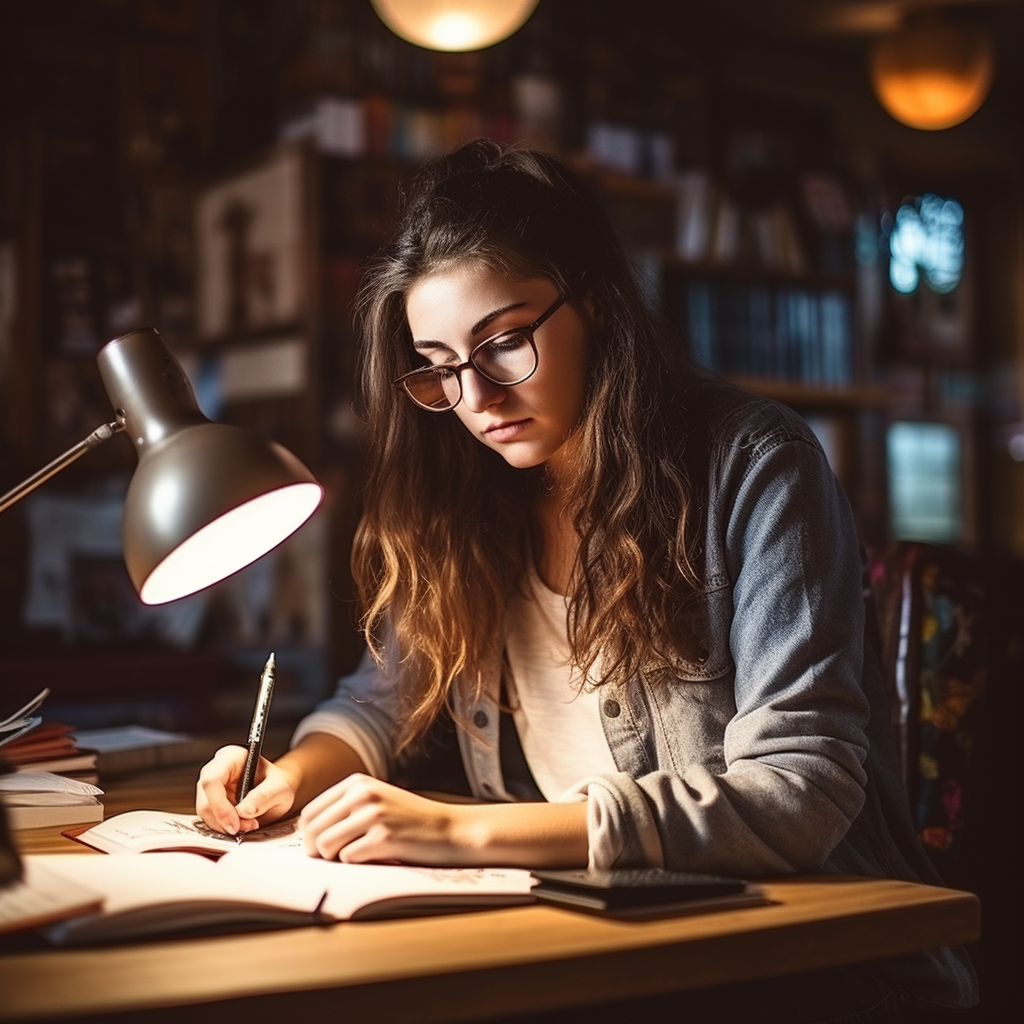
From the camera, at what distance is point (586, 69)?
4484 millimetres

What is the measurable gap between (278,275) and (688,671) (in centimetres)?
238

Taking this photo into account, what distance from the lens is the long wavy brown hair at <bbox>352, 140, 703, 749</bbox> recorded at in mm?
1342

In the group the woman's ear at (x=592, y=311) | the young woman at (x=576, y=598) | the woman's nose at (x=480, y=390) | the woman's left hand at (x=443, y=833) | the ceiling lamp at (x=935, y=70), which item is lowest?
the woman's left hand at (x=443, y=833)

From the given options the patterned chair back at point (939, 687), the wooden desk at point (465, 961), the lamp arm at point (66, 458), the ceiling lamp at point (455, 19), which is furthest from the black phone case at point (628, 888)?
the ceiling lamp at point (455, 19)

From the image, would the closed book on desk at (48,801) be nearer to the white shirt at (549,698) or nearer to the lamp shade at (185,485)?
the lamp shade at (185,485)

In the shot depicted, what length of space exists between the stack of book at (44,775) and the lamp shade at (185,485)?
0.93 ft

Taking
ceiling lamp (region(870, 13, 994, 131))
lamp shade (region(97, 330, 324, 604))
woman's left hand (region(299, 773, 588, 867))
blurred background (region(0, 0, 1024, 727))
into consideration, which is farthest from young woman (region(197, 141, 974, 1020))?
ceiling lamp (region(870, 13, 994, 131))

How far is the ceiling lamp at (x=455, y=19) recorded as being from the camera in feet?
8.87

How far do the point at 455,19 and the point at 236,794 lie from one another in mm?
1927

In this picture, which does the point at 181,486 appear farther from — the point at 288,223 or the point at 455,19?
the point at 288,223

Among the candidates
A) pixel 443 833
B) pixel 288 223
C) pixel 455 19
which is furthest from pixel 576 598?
pixel 288 223

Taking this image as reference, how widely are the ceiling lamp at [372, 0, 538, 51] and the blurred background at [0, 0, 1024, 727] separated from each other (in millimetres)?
557

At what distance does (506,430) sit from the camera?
54.7 inches

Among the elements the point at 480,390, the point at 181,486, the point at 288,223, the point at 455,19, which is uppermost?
the point at 455,19
